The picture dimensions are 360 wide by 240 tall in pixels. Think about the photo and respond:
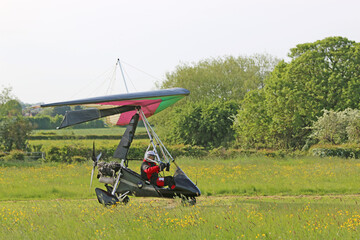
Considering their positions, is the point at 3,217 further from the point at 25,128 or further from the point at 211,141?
the point at 211,141

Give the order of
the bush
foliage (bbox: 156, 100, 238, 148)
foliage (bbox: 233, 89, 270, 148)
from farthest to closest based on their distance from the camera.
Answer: foliage (bbox: 156, 100, 238, 148), foliage (bbox: 233, 89, 270, 148), the bush

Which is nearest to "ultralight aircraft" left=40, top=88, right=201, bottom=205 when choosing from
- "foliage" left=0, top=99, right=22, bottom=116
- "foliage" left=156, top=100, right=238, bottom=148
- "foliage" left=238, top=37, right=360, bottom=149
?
"foliage" left=238, top=37, right=360, bottom=149

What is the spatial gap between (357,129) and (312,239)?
2664cm

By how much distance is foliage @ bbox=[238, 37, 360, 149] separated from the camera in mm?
37562

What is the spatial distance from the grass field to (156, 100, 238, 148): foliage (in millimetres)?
17783

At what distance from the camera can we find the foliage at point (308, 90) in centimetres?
3756

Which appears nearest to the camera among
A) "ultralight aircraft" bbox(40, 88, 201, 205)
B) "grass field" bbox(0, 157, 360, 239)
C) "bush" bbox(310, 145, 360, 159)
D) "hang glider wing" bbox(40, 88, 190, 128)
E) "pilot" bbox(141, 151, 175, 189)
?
"grass field" bbox(0, 157, 360, 239)

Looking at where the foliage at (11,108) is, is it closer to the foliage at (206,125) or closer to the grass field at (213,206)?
the grass field at (213,206)

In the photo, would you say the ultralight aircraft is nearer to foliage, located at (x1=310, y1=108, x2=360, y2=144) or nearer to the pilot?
the pilot

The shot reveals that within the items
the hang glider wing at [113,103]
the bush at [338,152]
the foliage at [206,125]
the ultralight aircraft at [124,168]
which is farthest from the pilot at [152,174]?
the foliage at [206,125]

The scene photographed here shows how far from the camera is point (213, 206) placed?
515 inches

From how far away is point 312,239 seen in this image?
28.6ft

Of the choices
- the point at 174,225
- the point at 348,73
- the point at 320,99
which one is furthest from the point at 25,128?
the point at 174,225

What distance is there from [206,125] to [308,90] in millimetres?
10163
